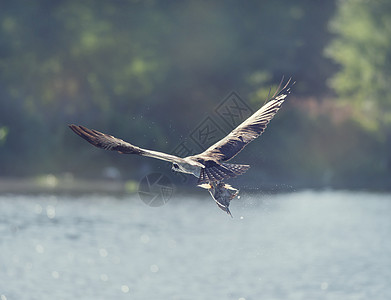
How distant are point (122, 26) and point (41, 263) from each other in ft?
105

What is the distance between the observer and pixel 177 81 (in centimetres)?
5744

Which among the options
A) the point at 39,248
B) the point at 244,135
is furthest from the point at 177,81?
the point at 244,135

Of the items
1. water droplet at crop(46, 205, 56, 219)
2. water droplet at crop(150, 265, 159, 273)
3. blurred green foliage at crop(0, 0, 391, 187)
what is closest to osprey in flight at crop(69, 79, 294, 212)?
water droplet at crop(150, 265, 159, 273)

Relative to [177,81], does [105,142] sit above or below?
below

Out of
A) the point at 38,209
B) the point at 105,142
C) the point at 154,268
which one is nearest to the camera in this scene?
the point at 105,142

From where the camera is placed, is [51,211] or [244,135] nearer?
[244,135]

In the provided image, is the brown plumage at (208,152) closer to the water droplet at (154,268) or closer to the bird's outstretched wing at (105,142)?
the bird's outstretched wing at (105,142)

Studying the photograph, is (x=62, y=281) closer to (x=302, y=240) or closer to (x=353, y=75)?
(x=302, y=240)

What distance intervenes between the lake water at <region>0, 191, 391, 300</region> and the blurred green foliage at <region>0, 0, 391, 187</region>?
425cm

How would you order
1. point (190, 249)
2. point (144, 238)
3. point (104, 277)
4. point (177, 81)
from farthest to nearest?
point (177, 81) → point (144, 238) → point (190, 249) → point (104, 277)

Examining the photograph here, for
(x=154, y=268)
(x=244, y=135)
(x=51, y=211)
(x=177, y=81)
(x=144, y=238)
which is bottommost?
(x=244, y=135)

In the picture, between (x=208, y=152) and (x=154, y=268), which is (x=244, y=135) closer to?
(x=208, y=152)

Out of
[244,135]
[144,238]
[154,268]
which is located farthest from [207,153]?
[144,238]

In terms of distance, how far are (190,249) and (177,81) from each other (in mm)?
→ 25280
